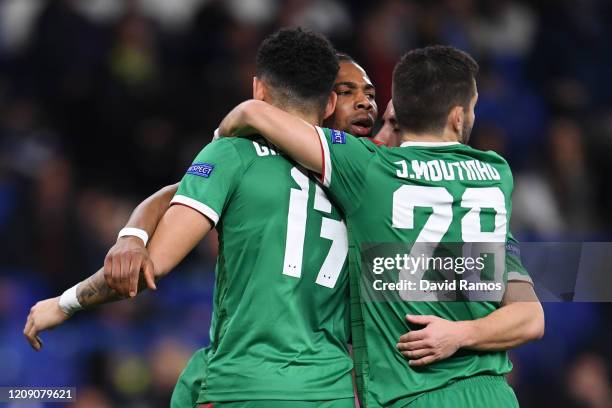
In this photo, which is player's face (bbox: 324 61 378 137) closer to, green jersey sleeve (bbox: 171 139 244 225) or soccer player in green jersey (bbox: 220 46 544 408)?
soccer player in green jersey (bbox: 220 46 544 408)

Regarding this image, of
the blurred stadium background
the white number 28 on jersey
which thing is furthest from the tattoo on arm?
the blurred stadium background

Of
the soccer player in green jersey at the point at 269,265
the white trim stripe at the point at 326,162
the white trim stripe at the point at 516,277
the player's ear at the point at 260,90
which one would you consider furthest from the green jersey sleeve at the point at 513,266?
the player's ear at the point at 260,90

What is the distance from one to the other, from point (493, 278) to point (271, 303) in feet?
2.73

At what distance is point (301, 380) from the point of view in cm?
352

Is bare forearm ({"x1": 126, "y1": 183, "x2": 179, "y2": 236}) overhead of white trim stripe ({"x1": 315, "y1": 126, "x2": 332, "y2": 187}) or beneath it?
beneath

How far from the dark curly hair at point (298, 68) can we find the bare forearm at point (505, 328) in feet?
3.24

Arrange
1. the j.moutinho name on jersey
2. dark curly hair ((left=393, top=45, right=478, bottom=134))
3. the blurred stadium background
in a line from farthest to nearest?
the blurred stadium background, dark curly hair ((left=393, top=45, right=478, bottom=134)), the j.moutinho name on jersey

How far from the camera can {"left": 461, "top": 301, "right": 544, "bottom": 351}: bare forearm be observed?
3.63 meters

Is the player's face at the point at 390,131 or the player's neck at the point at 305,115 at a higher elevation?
the player's neck at the point at 305,115

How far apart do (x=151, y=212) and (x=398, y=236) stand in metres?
0.89

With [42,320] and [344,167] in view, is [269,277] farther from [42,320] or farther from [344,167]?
[42,320]

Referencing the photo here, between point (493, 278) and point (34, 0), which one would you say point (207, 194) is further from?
point (34, 0)

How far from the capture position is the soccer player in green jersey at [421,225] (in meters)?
3.60

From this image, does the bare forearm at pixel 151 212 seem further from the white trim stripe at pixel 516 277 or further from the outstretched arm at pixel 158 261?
the white trim stripe at pixel 516 277
